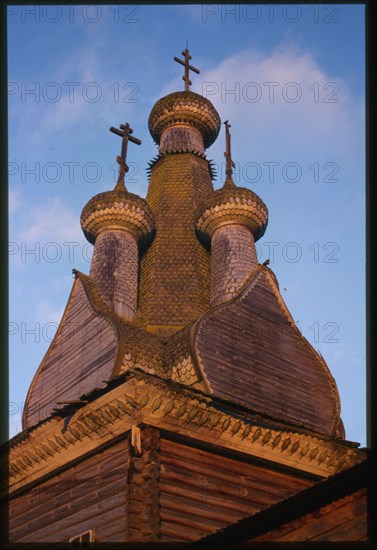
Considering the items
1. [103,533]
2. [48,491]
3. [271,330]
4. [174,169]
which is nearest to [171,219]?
[174,169]

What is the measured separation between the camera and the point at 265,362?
1644 cm

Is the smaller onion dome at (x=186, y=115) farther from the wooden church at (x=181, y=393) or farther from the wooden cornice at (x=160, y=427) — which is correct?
the wooden cornice at (x=160, y=427)

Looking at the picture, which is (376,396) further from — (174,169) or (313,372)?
(174,169)

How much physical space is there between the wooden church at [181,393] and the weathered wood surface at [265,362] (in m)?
0.03

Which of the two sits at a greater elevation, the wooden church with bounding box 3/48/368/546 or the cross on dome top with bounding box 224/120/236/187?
the cross on dome top with bounding box 224/120/236/187

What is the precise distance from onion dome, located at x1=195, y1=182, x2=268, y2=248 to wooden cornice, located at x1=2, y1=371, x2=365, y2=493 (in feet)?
25.6

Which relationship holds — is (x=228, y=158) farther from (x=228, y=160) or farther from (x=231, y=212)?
(x=231, y=212)

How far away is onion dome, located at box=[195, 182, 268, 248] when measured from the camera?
20.1m

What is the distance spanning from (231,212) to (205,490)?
30.3 feet

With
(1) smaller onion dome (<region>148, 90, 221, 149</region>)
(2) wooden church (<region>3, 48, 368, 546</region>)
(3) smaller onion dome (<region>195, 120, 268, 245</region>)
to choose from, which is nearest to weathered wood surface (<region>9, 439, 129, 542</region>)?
(2) wooden church (<region>3, 48, 368, 546</region>)

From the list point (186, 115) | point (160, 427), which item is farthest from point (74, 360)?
point (186, 115)

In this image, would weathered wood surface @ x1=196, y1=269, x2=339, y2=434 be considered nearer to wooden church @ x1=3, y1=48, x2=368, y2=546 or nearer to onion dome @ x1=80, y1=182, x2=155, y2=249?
wooden church @ x1=3, y1=48, x2=368, y2=546

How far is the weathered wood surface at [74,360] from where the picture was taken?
15.6m

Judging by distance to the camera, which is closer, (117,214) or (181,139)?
(117,214)
